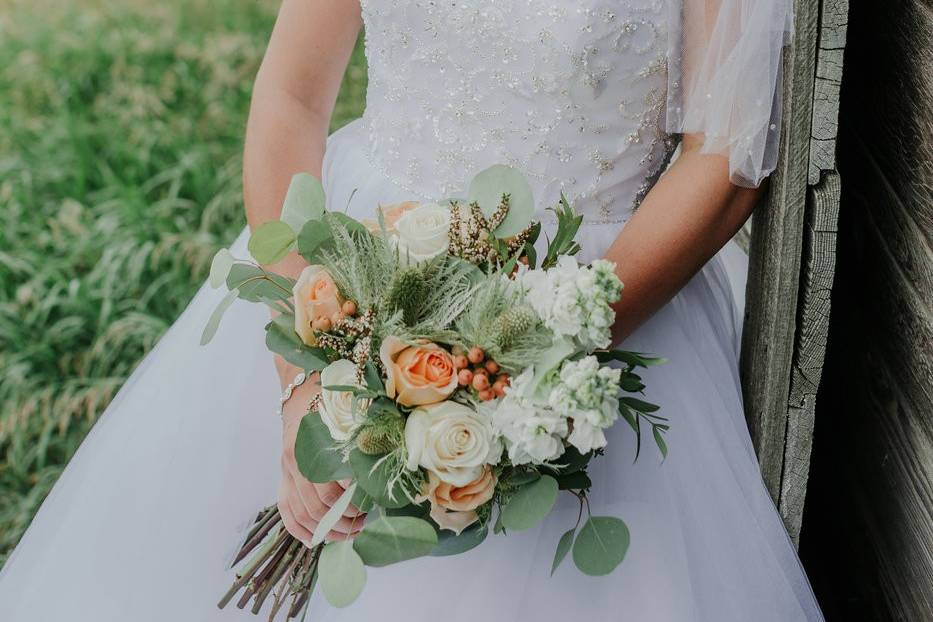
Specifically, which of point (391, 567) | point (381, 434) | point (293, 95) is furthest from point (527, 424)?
point (293, 95)

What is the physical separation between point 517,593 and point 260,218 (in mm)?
751

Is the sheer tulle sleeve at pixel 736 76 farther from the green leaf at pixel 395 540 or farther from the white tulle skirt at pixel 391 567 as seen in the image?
the green leaf at pixel 395 540

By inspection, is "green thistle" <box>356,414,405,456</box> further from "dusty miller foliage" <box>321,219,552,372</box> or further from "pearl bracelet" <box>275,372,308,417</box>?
"pearl bracelet" <box>275,372,308,417</box>

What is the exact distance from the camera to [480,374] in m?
1.06

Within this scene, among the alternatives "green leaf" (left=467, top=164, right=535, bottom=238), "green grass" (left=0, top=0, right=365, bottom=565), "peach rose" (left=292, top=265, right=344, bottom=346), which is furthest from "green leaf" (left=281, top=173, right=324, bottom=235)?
"green grass" (left=0, top=0, right=365, bottom=565)

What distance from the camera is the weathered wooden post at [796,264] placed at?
1192 millimetres

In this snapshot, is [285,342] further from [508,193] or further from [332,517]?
[508,193]

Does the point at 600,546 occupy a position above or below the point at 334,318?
below

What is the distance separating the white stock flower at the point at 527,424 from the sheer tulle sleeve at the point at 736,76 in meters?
0.49

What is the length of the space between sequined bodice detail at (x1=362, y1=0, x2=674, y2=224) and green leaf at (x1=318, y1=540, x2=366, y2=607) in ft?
2.22

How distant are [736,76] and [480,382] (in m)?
0.56

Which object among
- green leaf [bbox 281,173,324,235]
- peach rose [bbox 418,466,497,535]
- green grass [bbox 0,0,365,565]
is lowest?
green grass [bbox 0,0,365,565]

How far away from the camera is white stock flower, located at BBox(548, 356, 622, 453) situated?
982 millimetres

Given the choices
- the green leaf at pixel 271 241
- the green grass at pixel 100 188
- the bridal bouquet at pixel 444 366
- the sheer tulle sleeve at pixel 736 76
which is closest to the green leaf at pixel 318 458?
the bridal bouquet at pixel 444 366
